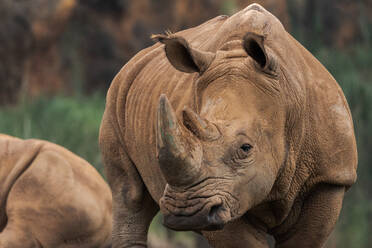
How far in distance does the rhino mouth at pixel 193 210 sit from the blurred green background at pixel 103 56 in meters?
6.74

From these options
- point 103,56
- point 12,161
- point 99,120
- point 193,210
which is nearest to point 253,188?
point 193,210

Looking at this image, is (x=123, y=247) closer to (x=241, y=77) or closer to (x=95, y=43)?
(x=241, y=77)

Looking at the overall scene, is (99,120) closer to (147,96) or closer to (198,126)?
(147,96)

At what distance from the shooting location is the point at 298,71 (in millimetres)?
5750

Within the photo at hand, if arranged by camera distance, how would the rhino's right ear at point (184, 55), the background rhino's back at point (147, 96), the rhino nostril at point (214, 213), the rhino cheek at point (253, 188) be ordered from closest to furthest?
the rhino nostril at point (214, 213)
the rhino cheek at point (253, 188)
the rhino's right ear at point (184, 55)
the background rhino's back at point (147, 96)

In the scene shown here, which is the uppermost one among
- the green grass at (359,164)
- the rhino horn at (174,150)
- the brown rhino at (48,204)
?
the rhino horn at (174,150)

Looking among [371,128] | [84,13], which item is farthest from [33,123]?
[84,13]

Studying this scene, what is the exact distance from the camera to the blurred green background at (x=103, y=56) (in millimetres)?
12109

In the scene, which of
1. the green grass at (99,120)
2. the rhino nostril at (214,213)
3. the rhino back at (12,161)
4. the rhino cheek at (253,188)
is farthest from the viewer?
the green grass at (99,120)

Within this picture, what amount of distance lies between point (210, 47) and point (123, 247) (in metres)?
1.94

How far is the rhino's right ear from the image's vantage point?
5492 millimetres

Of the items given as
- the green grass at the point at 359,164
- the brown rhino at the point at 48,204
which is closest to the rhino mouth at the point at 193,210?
the brown rhino at the point at 48,204

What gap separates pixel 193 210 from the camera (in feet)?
16.2

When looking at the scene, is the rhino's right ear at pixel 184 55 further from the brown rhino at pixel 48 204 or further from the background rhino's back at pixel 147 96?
the brown rhino at pixel 48 204
